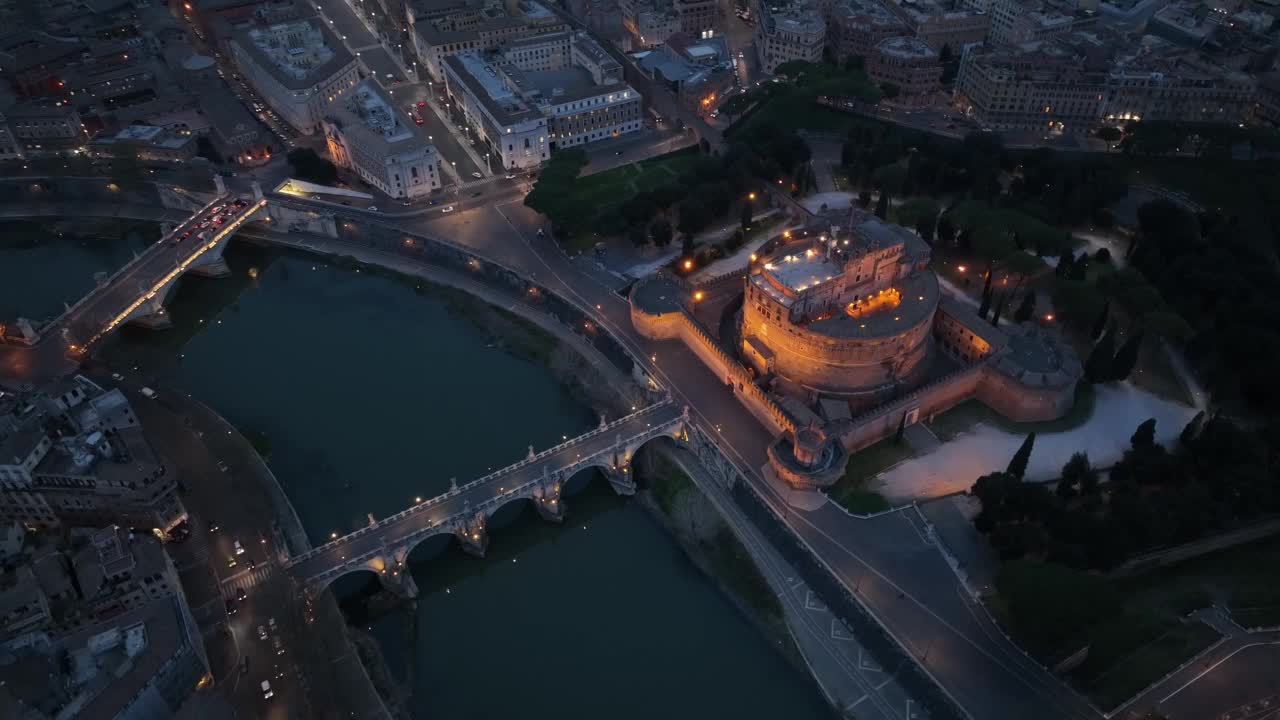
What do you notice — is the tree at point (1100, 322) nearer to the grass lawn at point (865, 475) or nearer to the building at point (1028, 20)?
the grass lawn at point (865, 475)

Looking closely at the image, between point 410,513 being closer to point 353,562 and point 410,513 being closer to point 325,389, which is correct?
point 353,562

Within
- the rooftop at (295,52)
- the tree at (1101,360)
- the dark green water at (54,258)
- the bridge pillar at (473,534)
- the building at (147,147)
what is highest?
the rooftop at (295,52)

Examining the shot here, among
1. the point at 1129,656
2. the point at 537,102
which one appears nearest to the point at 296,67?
the point at 537,102

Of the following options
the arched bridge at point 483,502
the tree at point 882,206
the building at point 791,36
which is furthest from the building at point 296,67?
the tree at point 882,206

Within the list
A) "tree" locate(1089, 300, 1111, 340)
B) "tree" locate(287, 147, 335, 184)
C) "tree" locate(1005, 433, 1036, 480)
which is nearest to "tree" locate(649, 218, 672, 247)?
"tree" locate(287, 147, 335, 184)

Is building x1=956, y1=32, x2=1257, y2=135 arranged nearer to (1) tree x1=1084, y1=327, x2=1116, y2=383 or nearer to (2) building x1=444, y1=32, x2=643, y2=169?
(2) building x1=444, y1=32, x2=643, y2=169

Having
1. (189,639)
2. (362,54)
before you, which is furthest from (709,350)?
(362,54)

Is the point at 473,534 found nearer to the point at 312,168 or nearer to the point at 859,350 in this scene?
the point at 859,350

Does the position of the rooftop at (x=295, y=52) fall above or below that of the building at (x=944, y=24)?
above
